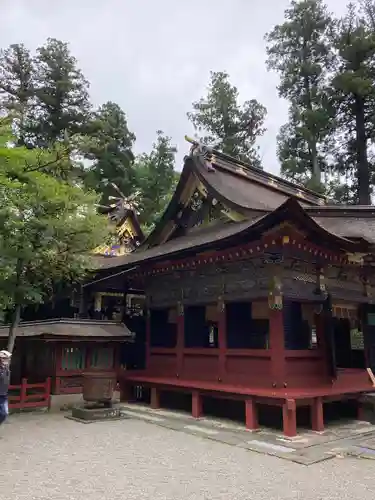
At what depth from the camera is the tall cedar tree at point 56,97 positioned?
35625 mm

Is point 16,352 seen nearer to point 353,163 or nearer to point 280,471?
point 280,471

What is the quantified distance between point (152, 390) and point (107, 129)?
29.4m

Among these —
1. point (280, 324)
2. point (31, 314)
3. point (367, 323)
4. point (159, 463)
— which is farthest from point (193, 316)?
point (31, 314)

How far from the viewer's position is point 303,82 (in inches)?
1339

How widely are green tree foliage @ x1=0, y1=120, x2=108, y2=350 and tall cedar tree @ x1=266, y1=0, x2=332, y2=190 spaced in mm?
23343

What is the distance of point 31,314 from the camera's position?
818 inches

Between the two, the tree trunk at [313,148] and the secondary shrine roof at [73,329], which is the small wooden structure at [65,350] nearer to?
the secondary shrine roof at [73,329]

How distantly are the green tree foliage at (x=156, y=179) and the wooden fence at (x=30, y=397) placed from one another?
25.4m

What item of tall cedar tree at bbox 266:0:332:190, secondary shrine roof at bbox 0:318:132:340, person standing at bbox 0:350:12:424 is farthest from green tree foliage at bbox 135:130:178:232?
person standing at bbox 0:350:12:424

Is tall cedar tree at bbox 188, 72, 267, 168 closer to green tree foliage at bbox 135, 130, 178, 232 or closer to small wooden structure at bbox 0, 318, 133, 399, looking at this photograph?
green tree foliage at bbox 135, 130, 178, 232

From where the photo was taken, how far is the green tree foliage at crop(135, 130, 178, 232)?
3853cm

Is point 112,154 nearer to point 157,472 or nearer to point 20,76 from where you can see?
point 20,76

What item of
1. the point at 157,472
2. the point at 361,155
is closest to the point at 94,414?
A: the point at 157,472

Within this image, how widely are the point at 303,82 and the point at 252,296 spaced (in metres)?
28.5
